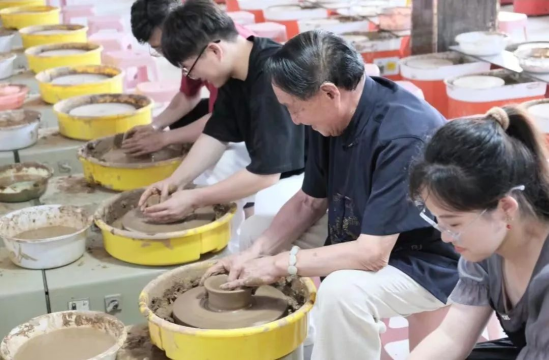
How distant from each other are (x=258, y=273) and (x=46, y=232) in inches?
35.1

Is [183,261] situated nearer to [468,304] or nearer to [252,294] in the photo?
[252,294]

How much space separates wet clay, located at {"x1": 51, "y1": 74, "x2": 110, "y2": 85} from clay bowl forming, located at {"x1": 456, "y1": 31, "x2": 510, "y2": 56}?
7.21ft

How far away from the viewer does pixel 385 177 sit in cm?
198

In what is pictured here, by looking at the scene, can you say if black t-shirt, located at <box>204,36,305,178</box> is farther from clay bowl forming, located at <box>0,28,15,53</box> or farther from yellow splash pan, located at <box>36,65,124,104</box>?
clay bowl forming, located at <box>0,28,15,53</box>

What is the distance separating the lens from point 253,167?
250 cm

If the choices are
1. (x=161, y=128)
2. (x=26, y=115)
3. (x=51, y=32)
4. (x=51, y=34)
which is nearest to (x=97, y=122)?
(x=161, y=128)

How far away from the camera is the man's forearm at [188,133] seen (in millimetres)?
3127

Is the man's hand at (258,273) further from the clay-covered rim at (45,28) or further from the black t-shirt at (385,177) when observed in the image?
the clay-covered rim at (45,28)

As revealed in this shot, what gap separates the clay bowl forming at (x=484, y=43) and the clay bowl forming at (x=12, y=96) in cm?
263

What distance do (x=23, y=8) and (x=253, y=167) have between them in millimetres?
3988

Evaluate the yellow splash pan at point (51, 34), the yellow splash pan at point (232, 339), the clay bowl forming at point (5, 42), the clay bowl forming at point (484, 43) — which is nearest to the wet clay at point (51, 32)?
the yellow splash pan at point (51, 34)

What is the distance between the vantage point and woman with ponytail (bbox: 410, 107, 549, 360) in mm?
1467

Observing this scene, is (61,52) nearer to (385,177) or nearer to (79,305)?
(79,305)

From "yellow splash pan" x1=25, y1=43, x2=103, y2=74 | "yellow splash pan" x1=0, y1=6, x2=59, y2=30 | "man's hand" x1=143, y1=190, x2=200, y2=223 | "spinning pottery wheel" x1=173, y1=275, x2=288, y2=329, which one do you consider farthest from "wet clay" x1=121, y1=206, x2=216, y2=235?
"yellow splash pan" x1=0, y1=6, x2=59, y2=30
